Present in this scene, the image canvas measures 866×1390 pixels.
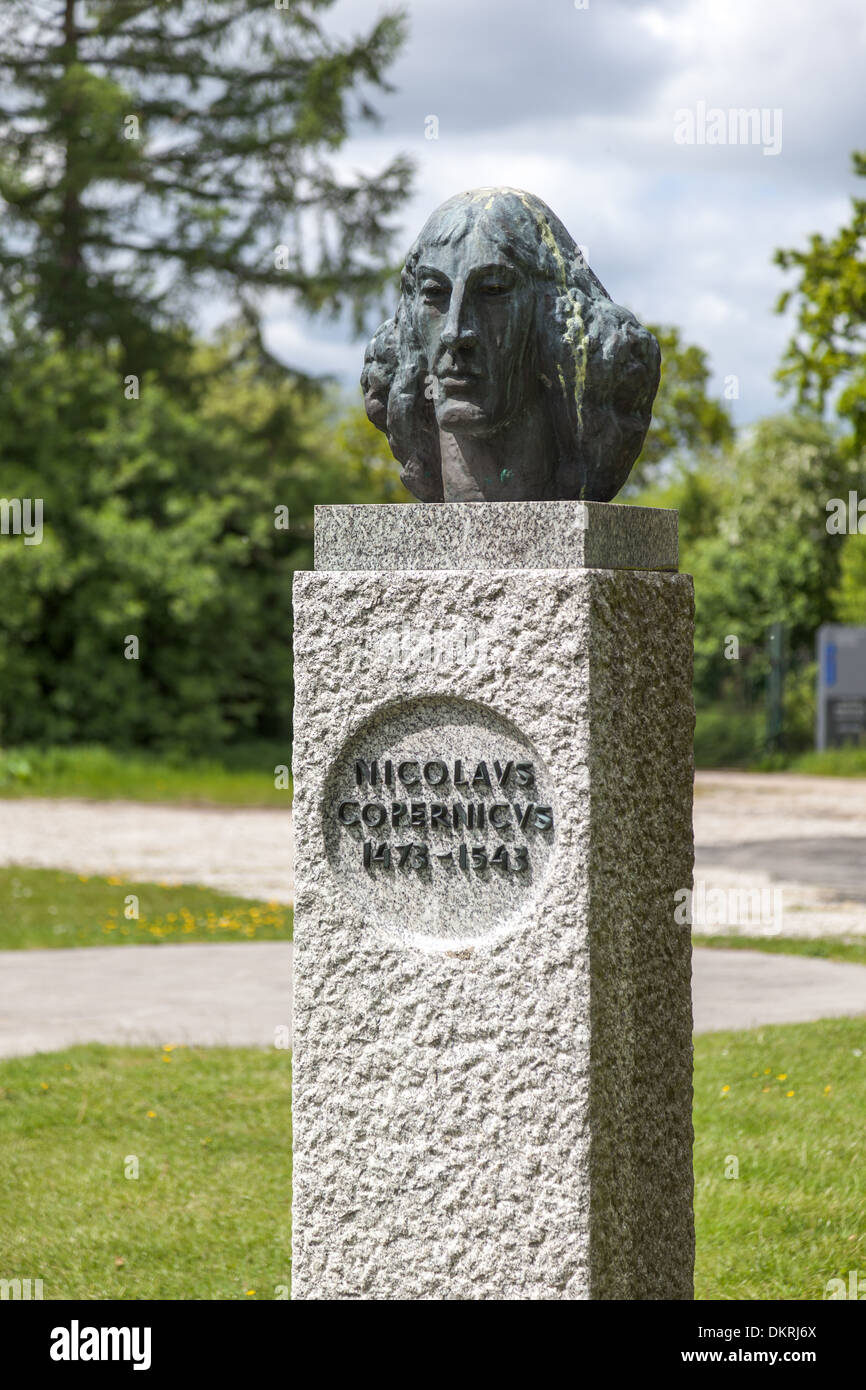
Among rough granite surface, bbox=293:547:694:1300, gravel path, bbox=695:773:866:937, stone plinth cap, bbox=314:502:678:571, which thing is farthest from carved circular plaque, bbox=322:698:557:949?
gravel path, bbox=695:773:866:937

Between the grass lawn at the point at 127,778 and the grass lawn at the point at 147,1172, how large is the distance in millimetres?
11405

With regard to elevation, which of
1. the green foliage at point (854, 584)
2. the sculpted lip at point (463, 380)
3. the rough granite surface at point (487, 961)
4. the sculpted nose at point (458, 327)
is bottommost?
the rough granite surface at point (487, 961)

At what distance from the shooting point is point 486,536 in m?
3.60

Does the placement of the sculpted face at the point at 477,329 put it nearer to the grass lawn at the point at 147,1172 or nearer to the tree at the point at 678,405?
the grass lawn at the point at 147,1172

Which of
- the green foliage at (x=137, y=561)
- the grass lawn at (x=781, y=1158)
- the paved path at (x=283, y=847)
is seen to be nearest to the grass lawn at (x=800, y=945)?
the paved path at (x=283, y=847)

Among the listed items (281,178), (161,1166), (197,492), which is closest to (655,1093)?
(161,1166)

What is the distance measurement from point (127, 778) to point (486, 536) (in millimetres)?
16256

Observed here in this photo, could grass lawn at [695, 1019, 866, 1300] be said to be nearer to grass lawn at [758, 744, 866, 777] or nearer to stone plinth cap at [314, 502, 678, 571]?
stone plinth cap at [314, 502, 678, 571]

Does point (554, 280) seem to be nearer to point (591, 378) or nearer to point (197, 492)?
point (591, 378)

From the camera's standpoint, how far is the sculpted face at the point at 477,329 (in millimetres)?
3861

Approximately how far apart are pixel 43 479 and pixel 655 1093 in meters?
18.1

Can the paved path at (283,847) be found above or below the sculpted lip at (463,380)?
below

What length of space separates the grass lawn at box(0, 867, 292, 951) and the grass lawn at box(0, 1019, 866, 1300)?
9.25ft

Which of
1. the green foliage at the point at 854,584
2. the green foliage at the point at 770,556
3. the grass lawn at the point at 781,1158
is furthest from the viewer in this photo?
the green foliage at the point at 770,556
